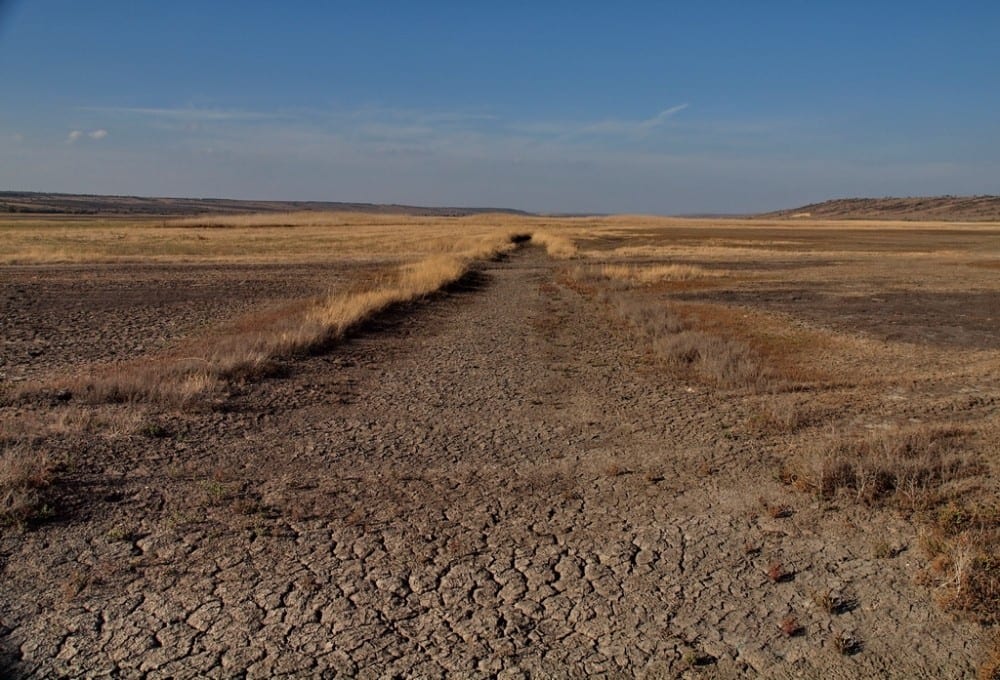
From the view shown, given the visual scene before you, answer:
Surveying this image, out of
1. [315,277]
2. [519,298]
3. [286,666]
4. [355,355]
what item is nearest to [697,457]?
[286,666]

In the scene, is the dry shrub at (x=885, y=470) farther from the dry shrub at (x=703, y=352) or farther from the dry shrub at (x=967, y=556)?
the dry shrub at (x=703, y=352)

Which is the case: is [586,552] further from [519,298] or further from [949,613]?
[519,298]

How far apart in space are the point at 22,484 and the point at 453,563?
10.6 ft

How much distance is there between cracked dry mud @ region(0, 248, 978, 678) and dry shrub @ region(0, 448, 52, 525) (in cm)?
27

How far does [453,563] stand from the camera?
15.8 ft

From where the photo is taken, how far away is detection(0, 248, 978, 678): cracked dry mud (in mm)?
3805

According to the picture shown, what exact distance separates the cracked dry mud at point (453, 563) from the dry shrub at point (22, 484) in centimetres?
27

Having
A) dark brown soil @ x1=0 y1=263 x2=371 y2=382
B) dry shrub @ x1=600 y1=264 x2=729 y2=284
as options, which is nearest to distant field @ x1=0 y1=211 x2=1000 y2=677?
dark brown soil @ x1=0 y1=263 x2=371 y2=382

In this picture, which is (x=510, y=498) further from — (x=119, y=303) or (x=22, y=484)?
(x=119, y=303)

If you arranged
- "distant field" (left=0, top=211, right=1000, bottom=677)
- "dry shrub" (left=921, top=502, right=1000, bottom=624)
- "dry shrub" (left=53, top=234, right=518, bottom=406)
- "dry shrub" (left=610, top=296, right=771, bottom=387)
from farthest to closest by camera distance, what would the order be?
"dry shrub" (left=610, top=296, right=771, bottom=387) → "dry shrub" (left=53, top=234, right=518, bottom=406) → "dry shrub" (left=921, top=502, right=1000, bottom=624) → "distant field" (left=0, top=211, right=1000, bottom=677)

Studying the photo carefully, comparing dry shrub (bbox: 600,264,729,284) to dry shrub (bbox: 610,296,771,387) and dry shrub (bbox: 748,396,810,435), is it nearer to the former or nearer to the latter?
dry shrub (bbox: 610,296,771,387)

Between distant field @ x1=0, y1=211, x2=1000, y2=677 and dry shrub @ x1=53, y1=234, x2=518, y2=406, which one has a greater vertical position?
dry shrub @ x1=53, y1=234, x2=518, y2=406

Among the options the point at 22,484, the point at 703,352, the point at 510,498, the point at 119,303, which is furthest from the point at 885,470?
the point at 119,303

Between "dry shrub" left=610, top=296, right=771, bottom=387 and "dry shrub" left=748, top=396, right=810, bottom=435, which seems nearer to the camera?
"dry shrub" left=748, top=396, right=810, bottom=435
